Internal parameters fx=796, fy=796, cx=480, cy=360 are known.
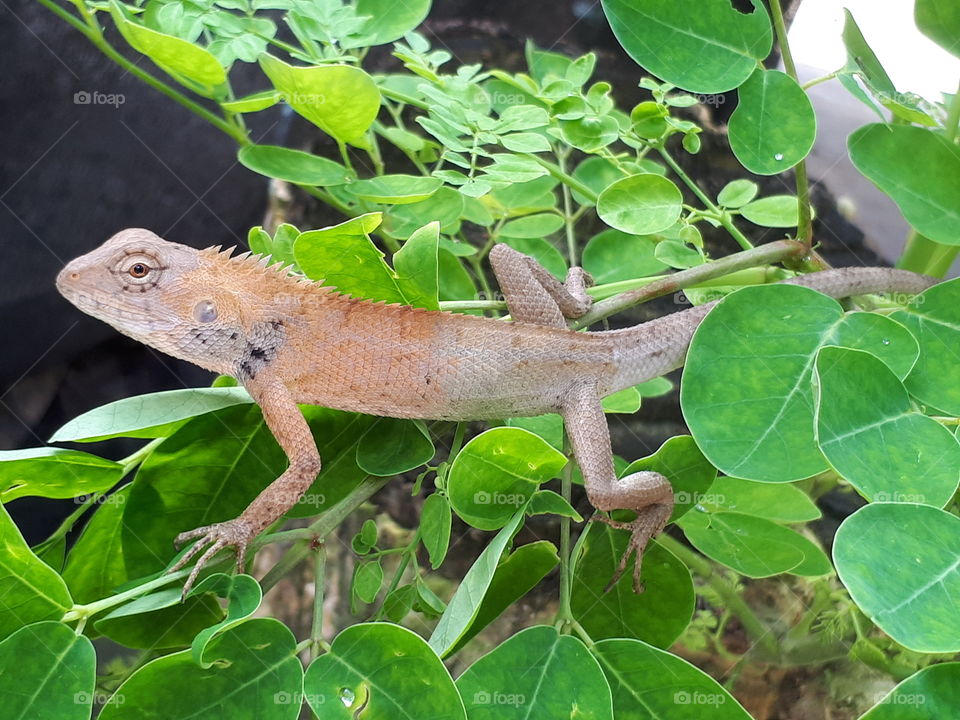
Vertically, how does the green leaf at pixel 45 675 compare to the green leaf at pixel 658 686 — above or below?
below

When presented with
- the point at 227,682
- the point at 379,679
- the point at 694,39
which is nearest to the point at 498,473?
the point at 379,679

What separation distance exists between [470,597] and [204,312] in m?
0.86

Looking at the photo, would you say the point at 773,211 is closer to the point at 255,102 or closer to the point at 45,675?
the point at 255,102

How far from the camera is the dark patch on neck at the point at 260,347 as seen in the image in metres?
1.63

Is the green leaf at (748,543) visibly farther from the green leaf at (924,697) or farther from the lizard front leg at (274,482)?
the lizard front leg at (274,482)

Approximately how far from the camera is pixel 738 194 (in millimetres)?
1800

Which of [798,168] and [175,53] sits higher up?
[798,168]

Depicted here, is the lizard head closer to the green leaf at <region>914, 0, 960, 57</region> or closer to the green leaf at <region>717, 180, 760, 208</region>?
the green leaf at <region>717, 180, 760, 208</region>

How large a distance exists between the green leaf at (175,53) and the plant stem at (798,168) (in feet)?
3.14

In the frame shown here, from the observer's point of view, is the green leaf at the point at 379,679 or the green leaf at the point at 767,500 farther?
the green leaf at the point at 767,500

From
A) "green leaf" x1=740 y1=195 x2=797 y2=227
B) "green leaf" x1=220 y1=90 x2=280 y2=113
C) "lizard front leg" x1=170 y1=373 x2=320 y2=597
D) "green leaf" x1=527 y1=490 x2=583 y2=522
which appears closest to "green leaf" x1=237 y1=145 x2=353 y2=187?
"green leaf" x1=220 y1=90 x2=280 y2=113

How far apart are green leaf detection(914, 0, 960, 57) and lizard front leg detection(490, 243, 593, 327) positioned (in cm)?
83

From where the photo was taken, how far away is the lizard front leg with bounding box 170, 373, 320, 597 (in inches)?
53.4

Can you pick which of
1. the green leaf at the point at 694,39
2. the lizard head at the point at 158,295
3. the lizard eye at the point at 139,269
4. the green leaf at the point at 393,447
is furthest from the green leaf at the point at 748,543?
the lizard eye at the point at 139,269
